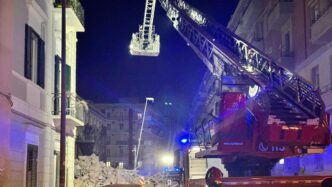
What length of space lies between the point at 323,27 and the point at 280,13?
24.4ft

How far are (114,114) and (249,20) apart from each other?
187 ft

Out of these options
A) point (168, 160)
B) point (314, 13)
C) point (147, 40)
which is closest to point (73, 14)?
point (168, 160)

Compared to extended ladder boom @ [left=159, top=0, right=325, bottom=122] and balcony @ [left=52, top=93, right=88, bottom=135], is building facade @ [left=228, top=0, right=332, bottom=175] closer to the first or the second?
extended ladder boom @ [left=159, top=0, right=325, bottom=122]

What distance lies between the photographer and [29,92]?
1584 centimetres

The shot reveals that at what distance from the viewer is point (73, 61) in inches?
995

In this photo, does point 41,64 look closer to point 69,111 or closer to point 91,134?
point 69,111

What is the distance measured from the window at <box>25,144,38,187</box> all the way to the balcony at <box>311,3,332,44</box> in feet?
39.2

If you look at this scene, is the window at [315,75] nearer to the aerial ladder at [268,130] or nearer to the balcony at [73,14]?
the aerial ladder at [268,130]

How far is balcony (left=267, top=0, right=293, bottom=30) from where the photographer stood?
2770 cm

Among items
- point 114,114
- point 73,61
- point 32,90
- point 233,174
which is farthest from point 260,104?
point 114,114

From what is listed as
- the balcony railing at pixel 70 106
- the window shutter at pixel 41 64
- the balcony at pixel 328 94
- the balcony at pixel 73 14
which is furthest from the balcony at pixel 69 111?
the balcony at pixel 328 94

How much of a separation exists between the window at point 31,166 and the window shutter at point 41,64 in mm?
2263

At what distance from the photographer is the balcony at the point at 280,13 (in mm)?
27703

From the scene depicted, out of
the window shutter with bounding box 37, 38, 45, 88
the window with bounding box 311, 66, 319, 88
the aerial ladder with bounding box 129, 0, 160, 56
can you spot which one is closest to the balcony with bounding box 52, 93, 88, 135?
the window shutter with bounding box 37, 38, 45, 88
